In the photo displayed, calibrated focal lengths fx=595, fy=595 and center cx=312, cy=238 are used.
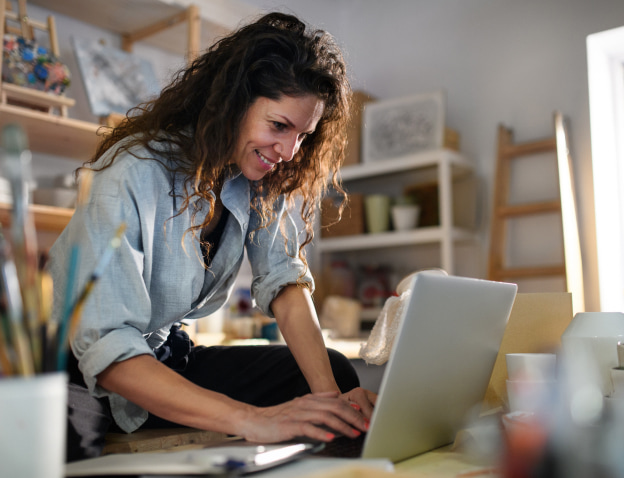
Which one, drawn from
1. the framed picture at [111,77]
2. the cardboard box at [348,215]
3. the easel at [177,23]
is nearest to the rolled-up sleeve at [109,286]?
the framed picture at [111,77]

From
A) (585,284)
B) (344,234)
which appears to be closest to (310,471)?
(585,284)

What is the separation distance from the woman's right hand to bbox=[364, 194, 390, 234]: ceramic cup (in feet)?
6.92

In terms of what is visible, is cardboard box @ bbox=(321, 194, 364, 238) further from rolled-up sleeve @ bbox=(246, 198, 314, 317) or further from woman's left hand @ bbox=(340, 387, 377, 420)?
woman's left hand @ bbox=(340, 387, 377, 420)

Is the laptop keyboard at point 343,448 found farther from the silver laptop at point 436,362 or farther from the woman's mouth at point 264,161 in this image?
the woman's mouth at point 264,161

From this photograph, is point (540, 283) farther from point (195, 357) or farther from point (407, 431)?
point (407, 431)

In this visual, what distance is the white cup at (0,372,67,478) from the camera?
41 centimetres

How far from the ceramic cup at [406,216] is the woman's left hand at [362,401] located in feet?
6.14

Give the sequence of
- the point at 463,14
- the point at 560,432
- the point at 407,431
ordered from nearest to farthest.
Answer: the point at 560,432 < the point at 407,431 < the point at 463,14

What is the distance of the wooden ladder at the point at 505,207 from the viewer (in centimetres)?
246

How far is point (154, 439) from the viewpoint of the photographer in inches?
39.0

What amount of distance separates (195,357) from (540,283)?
1.74 meters

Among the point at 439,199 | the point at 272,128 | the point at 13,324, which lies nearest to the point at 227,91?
the point at 272,128

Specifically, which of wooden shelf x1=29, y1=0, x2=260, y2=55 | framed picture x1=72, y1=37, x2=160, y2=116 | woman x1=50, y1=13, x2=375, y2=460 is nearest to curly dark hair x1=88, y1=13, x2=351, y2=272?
woman x1=50, y1=13, x2=375, y2=460

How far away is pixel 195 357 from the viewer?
1.32 metres
